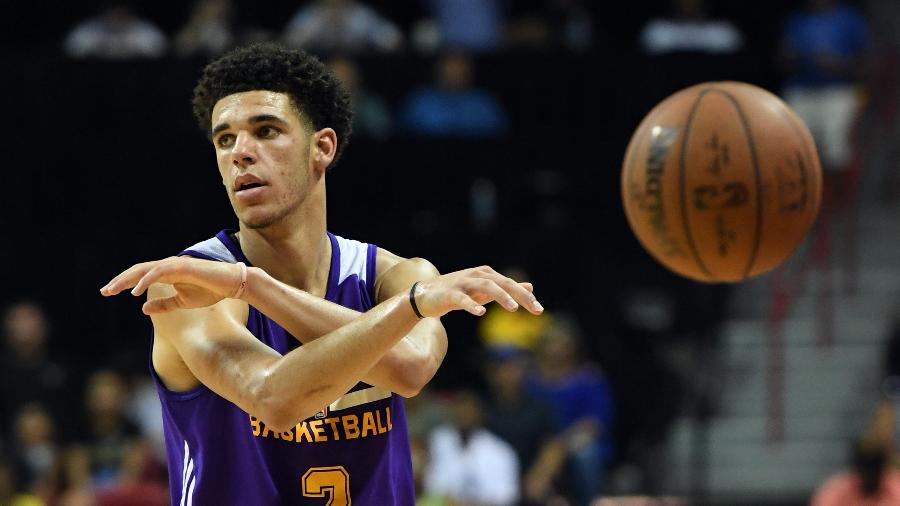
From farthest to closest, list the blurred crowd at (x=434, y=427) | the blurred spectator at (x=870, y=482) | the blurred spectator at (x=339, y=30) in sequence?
the blurred spectator at (x=339, y=30)
the blurred crowd at (x=434, y=427)
the blurred spectator at (x=870, y=482)

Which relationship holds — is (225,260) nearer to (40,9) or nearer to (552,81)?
(552,81)

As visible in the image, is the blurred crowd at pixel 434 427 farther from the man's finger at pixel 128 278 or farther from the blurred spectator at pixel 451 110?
the man's finger at pixel 128 278

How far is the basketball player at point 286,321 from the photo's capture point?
3656mm

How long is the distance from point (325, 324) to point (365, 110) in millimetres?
8471

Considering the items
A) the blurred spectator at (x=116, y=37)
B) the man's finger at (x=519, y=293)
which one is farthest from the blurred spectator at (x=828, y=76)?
the man's finger at (x=519, y=293)

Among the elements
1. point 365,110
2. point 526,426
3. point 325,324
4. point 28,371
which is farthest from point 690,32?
point 325,324

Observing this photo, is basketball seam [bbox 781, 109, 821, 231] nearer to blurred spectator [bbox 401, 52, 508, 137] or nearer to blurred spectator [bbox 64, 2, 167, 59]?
blurred spectator [bbox 401, 52, 508, 137]

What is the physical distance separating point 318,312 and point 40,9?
38.6 feet

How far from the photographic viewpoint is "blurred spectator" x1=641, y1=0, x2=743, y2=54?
12.8 m

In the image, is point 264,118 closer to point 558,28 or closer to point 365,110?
point 365,110

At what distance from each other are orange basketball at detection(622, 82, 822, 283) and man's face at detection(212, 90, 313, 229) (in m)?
2.29

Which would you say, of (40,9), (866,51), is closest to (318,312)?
(866,51)

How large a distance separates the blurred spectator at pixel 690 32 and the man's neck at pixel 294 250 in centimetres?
869

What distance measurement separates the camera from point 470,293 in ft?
11.9
